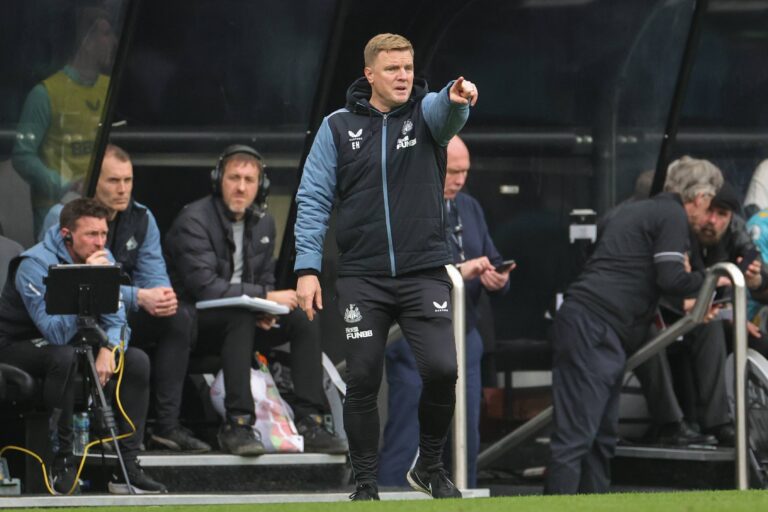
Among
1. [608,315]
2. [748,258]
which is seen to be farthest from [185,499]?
[748,258]

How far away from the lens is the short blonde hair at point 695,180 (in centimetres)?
1016

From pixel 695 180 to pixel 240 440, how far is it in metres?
2.88

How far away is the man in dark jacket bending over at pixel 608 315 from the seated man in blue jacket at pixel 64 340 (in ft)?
7.79

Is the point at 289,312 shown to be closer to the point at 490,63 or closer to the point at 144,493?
the point at 144,493

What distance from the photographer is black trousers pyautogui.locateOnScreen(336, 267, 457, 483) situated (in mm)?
7461

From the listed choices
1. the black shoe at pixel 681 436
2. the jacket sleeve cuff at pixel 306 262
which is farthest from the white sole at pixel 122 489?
the black shoe at pixel 681 436

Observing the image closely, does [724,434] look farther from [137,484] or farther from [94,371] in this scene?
[94,371]

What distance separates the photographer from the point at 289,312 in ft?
31.8

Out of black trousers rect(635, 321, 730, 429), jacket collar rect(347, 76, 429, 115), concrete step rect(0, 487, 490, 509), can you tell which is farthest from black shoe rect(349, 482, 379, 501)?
black trousers rect(635, 321, 730, 429)

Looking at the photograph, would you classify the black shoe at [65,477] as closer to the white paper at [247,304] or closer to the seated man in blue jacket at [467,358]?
the white paper at [247,304]

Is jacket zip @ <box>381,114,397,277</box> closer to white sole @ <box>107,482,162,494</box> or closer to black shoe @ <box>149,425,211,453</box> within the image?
white sole @ <box>107,482,162,494</box>

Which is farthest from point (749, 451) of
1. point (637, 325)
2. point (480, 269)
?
point (480, 269)

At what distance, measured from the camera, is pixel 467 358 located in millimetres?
10062

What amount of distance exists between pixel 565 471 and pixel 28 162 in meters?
3.29
